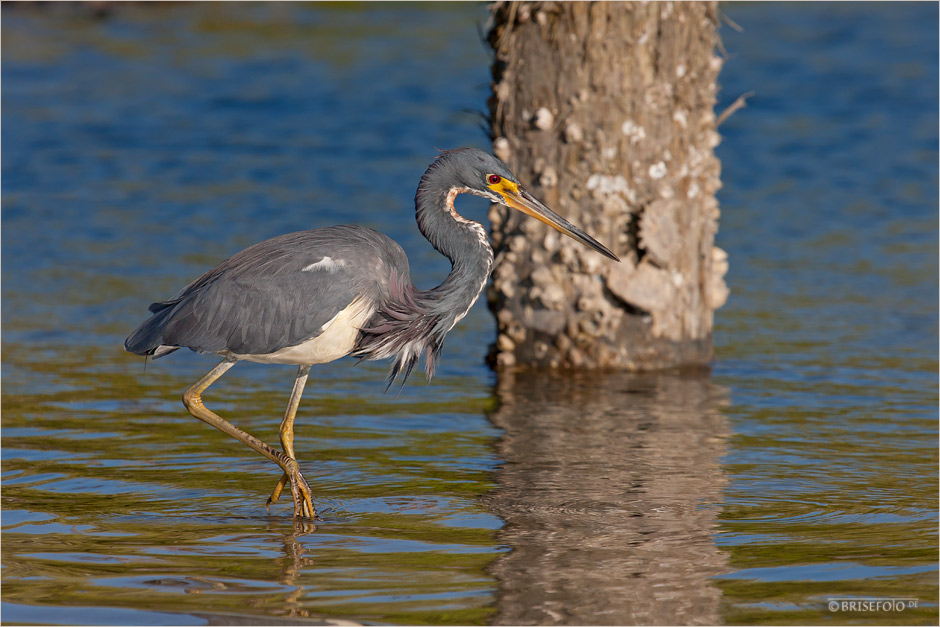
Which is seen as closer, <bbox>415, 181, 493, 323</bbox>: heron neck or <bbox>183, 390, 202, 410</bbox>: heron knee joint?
<bbox>183, 390, 202, 410</bbox>: heron knee joint

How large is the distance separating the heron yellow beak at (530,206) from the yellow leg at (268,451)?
1539 mm

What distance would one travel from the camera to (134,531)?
4988 millimetres

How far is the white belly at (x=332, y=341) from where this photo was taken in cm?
555

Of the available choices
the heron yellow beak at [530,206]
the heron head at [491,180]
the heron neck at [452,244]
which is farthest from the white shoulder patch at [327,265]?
the heron yellow beak at [530,206]

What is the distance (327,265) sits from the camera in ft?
18.1

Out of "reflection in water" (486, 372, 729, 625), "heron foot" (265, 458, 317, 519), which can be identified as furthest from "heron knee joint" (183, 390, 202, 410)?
"reflection in water" (486, 372, 729, 625)

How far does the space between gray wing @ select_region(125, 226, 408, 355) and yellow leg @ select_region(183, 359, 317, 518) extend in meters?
0.22

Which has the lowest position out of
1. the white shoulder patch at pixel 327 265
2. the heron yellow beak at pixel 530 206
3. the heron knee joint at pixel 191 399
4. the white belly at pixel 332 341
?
the heron knee joint at pixel 191 399

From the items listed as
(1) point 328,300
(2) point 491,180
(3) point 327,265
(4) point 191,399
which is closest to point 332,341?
(1) point 328,300

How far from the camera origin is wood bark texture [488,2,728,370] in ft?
25.4

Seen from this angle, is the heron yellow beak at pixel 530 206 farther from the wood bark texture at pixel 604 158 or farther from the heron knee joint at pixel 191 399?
the heron knee joint at pixel 191 399

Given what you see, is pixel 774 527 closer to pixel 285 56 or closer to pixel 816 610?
pixel 816 610

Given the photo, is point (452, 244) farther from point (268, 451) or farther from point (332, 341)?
→ point (268, 451)

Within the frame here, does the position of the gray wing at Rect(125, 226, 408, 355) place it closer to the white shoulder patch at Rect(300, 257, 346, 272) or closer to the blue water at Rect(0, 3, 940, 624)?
the white shoulder patch at Rect(300, 257, 346, 272)
